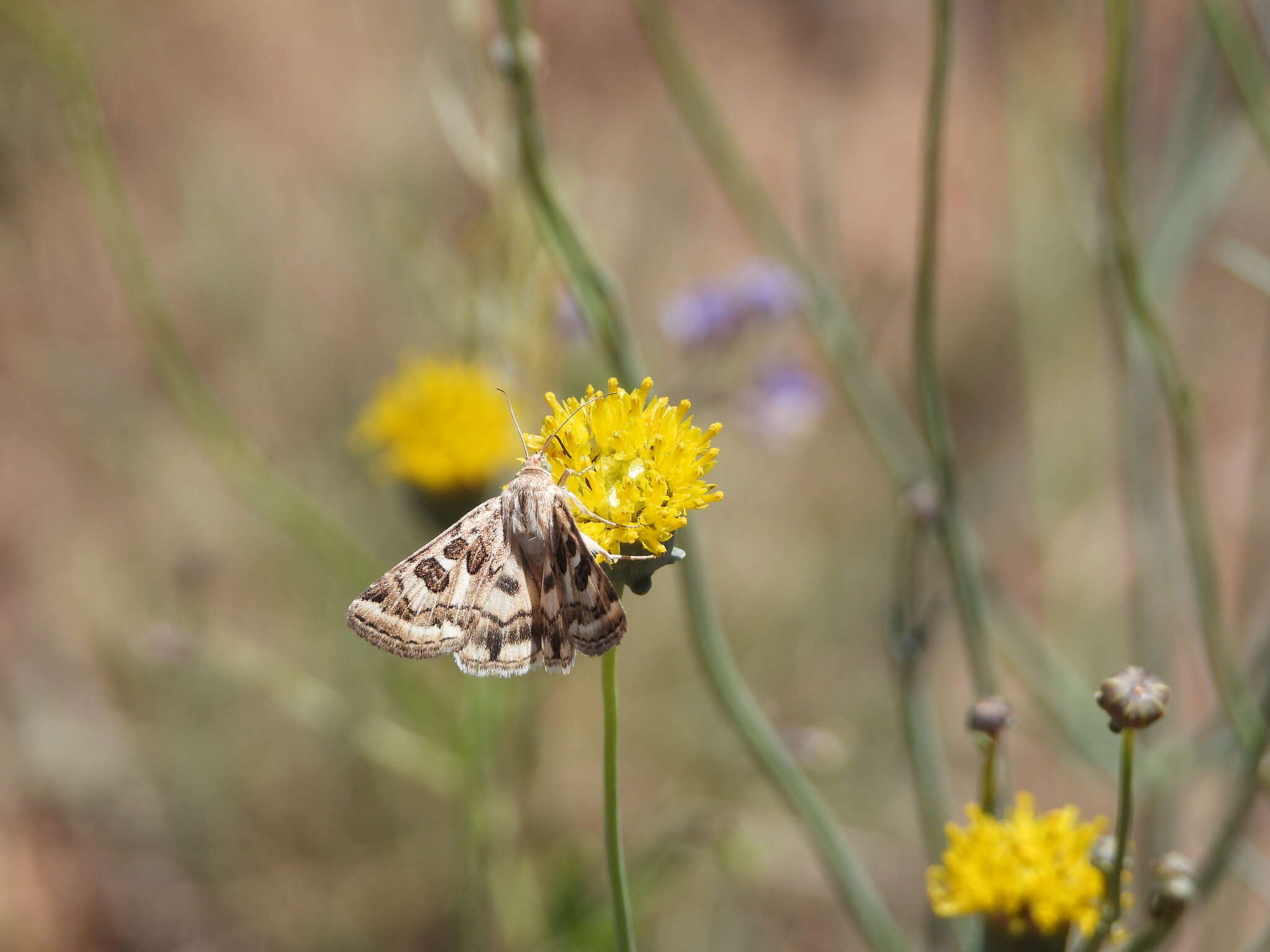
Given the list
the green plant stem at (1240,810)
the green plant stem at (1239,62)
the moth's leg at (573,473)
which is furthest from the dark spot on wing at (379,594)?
the green plant stem at (1239,62)

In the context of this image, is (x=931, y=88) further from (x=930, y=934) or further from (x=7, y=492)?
A: (x=7, y=492)

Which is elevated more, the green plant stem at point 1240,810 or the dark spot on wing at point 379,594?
the dark spot on wing at point 379,594

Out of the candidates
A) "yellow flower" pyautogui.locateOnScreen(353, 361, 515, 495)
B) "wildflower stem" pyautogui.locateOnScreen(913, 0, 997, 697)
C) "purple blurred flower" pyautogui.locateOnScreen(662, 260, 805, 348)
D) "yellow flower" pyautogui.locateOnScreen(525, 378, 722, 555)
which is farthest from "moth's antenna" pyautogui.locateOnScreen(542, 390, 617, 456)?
"purple blurred flower" pyautogui.locateOnScreen(662, 260, 805, 348)

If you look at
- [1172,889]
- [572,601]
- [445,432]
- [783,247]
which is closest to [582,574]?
[572,601]

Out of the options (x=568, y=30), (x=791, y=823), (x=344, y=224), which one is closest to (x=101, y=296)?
(x=344, y=224)

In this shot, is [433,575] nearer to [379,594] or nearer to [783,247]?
[379,594]

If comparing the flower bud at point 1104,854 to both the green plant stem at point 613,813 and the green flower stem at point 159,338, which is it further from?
the green flower stem at point 159,338
